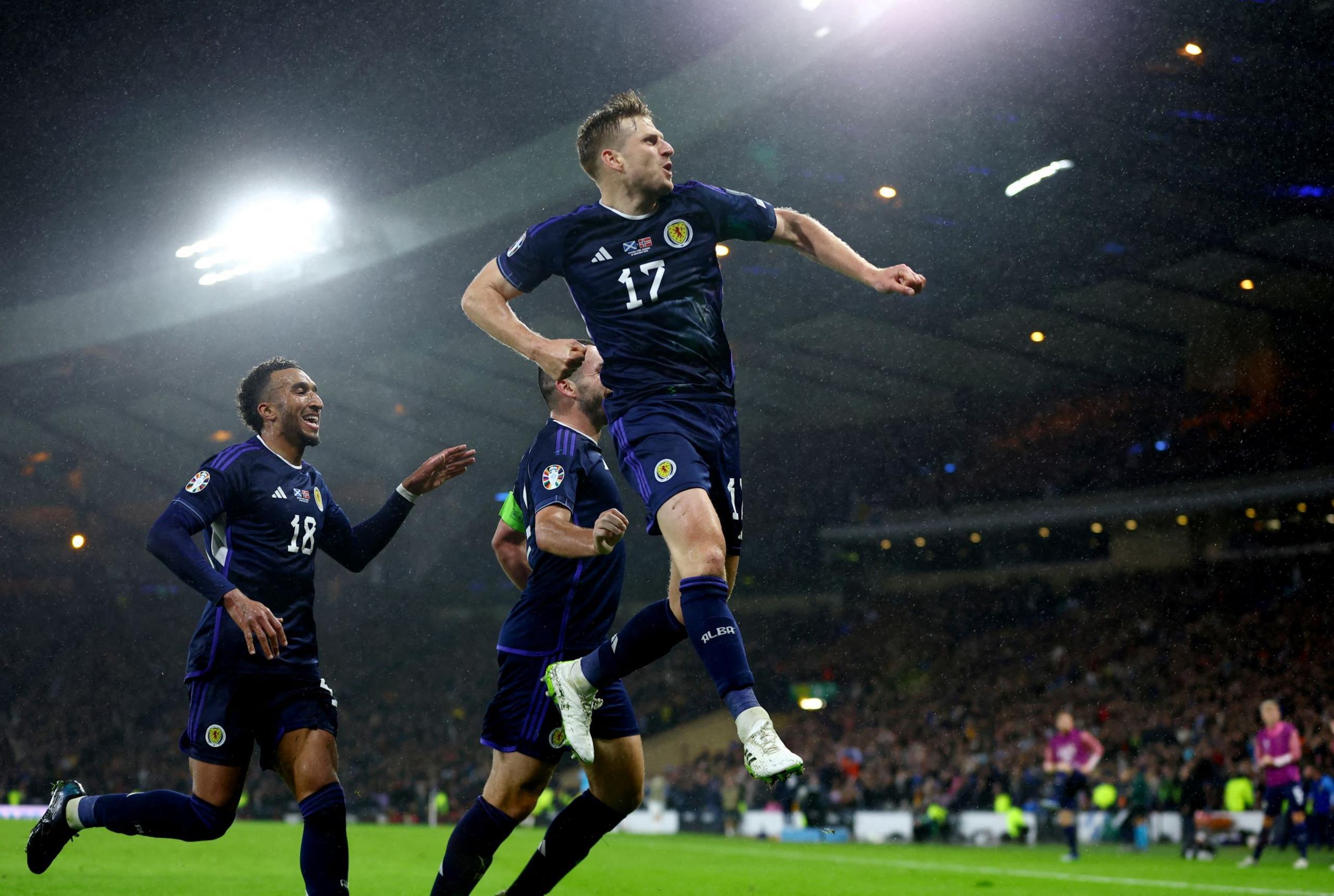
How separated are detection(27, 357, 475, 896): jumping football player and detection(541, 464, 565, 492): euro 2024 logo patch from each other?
3.79 feet

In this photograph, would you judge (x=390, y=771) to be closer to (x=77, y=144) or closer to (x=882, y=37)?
(x=77, y=144)

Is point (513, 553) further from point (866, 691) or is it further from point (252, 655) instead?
point (866, 691)

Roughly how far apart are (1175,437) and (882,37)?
16.1 meters

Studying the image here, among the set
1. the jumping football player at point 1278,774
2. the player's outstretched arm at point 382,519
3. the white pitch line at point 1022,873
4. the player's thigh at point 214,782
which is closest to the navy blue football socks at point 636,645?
the player's outstretched arm at point 382,519

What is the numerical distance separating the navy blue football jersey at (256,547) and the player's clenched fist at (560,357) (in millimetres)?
1817

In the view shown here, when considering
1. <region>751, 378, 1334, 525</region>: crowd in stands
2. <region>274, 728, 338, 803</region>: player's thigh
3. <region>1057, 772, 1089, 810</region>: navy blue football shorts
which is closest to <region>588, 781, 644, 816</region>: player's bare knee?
<region>274, 728, 338, 803</region>: player's thigh

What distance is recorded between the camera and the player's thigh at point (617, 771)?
17.1ft

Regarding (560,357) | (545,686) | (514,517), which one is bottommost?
(545,686)

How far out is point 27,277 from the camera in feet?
69.6

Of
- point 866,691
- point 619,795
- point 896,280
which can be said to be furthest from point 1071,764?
point 866,691

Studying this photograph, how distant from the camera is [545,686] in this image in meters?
5.16

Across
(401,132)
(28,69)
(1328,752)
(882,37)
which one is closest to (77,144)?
(28,69)

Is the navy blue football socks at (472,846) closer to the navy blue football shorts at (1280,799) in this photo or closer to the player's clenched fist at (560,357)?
the player's clenched fist at (560,357)

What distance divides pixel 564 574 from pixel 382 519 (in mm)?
1223
